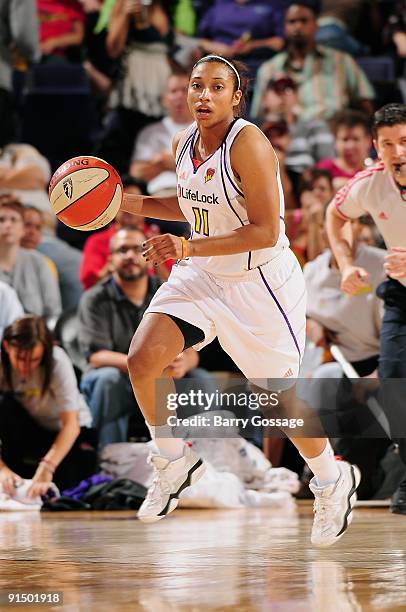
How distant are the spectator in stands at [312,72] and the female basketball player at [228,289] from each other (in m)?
4.13

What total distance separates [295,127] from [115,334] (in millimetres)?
2469

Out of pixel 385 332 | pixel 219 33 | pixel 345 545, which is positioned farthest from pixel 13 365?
pixel 219 33

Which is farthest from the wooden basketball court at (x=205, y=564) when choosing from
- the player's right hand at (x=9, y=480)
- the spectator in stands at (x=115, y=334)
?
the spectator in stands at (x=115, y=334)

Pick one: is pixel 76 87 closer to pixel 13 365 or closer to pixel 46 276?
pixel 46 276

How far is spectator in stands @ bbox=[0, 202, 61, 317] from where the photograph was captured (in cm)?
664

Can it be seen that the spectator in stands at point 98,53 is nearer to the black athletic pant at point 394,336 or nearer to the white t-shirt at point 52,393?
the white t-shirt at point 52,393

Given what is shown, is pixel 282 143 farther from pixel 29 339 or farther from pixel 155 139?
pixel 29 339

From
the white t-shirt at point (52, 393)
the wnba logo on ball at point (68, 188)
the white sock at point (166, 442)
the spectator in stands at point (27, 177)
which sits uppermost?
the wnba logo on ball at point (68, 188)

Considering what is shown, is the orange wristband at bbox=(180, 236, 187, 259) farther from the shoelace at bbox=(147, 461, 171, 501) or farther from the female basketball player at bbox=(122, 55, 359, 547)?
the shoelace at bbox=(147, 461, 171, 501)

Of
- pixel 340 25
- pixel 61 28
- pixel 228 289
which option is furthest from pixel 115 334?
pixel 340 25

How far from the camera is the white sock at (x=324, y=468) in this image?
12.3 ft

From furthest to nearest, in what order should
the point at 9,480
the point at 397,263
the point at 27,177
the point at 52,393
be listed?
the point at 27,177 → the point at 52,393 → the point at 9,480 → the point at 397,263

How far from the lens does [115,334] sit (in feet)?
20.3

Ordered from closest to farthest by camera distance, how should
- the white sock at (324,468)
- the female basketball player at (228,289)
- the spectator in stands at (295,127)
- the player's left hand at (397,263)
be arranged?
the female basketball player at (228,289)
the white sock at (324,468)
the player's left hand at (397,263)
the spectator in stands at (295,127)
